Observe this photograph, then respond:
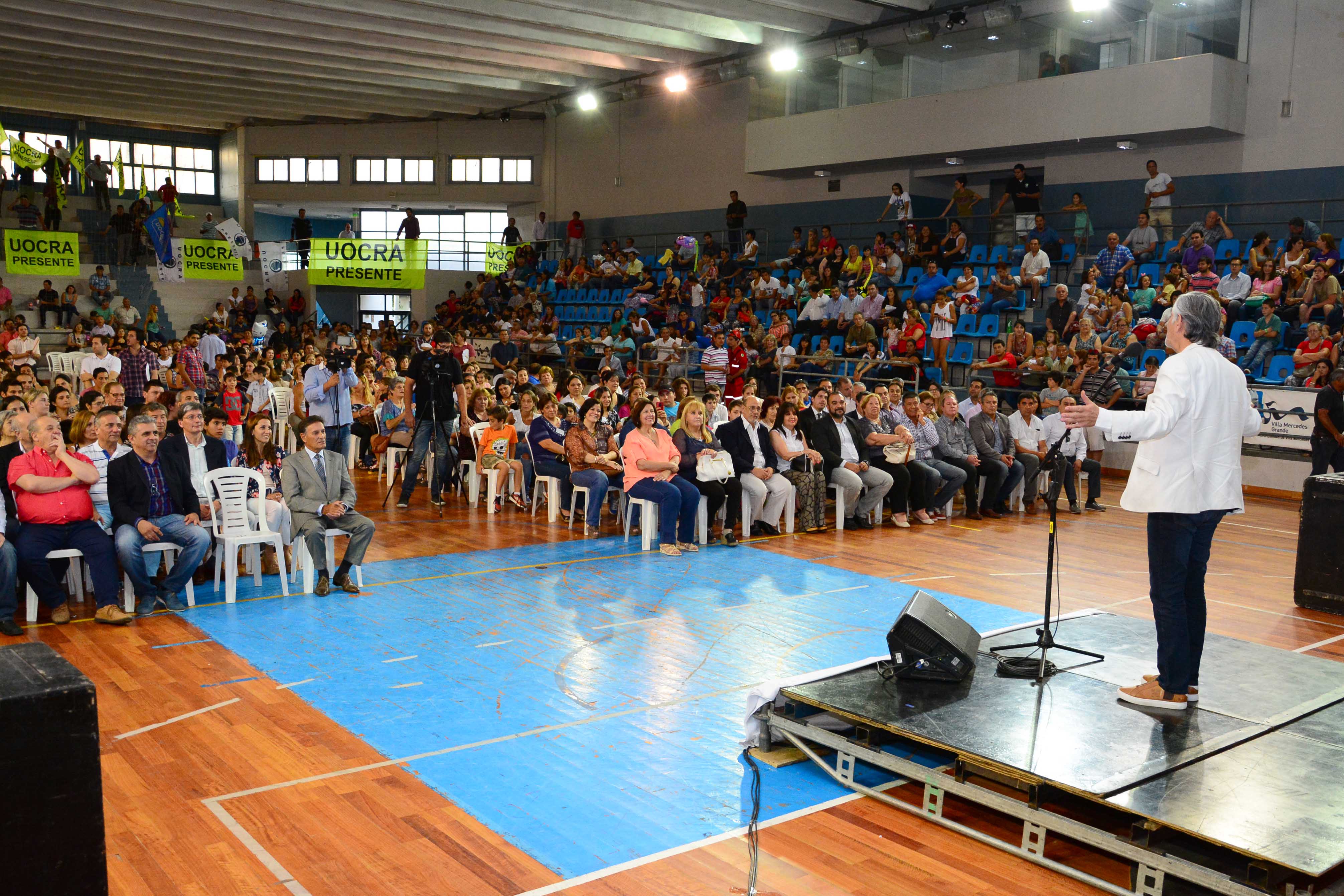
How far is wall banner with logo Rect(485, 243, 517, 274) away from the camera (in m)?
26.0

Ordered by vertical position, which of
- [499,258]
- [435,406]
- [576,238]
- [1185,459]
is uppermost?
[576,238]

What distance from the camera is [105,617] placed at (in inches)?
247

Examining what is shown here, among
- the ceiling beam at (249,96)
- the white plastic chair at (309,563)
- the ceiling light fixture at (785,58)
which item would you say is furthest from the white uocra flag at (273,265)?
the white plastic chair at (309,563)

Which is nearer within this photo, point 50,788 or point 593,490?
point 50,788

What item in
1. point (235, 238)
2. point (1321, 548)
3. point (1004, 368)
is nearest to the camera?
point (1321, 548)

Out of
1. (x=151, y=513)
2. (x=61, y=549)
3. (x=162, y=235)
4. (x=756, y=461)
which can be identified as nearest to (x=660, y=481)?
(x=756, y=461)

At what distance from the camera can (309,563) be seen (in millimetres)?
7137

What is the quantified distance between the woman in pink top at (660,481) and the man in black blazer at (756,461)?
26.5 inches

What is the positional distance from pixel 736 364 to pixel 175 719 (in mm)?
12422

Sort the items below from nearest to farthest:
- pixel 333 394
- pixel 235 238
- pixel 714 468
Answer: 1. pixel 714 468
2. pixel 333 394
3. pixel 235 238

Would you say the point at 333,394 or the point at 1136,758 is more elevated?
the point at 333,394

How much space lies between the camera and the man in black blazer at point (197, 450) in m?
6.88

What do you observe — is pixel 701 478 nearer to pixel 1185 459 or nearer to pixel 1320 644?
pixel 1320 644

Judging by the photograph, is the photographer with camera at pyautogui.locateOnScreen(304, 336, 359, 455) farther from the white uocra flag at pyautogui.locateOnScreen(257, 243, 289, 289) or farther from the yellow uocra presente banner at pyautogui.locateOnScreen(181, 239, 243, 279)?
the white uocra flag at pyautogui.locateOnScreen(257, 243, 289, 289)
